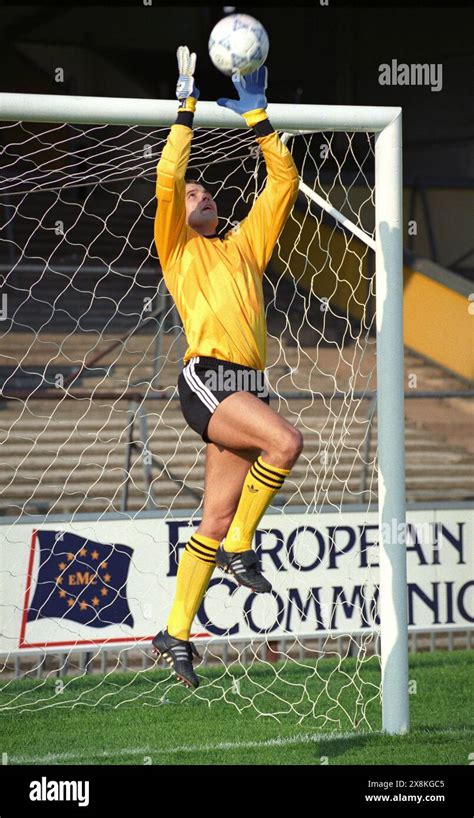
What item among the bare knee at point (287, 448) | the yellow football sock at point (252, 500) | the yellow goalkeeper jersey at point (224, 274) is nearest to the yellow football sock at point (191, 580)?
the yellow football sock at point (252, 500)

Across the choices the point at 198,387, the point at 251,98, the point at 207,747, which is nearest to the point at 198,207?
the point at 251,98

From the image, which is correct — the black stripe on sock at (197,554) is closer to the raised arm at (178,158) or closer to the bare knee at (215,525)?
the bare knee at (215,525)

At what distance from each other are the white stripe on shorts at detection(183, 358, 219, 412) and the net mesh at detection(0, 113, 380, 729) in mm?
1494

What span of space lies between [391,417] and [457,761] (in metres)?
1.77

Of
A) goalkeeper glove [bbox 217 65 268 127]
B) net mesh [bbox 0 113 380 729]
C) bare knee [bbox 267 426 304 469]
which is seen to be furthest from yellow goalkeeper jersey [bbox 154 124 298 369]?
net mesh [bbox 0 113 380 729]

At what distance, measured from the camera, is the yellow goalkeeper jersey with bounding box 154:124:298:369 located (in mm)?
4965

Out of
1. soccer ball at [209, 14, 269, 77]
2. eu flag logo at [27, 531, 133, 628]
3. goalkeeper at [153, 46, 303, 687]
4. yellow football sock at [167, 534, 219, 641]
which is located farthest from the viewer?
eu flag logo at [27, 531, 133, 628]

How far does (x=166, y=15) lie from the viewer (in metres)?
18.2

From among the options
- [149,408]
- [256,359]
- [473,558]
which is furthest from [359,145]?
[256,359]

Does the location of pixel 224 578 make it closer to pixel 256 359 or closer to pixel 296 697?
pixel 296 697

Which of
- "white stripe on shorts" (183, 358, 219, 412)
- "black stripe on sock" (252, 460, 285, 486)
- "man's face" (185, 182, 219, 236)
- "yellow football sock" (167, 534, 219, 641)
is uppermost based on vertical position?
"man's face" (185, 182, 219, 236)

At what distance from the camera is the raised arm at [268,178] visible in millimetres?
4910

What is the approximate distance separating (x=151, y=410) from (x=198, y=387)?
21.4 ft

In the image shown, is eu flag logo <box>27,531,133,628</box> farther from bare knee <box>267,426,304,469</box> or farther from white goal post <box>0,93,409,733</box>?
bare knee <box>267,426,304,469</box>
